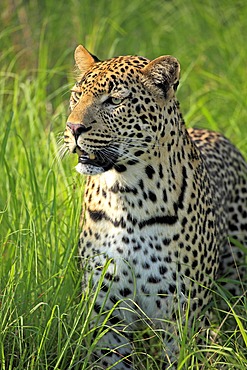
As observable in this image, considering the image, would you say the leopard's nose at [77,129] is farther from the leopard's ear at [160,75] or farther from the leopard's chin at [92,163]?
the leopard's ear at [160,75]

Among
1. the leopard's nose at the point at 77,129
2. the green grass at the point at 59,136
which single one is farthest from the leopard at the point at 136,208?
the green grass at the point at 59,136

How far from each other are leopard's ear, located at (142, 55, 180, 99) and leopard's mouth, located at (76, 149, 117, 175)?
41 centimetres

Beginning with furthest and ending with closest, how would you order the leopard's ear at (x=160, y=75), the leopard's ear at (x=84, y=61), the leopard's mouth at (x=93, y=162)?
the leopard's ear at (x=84, y=61)
the leopard's ear at (x=160, y=75)
the leopard's mouth at (x=93, y=162)

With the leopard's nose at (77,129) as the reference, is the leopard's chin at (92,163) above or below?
below

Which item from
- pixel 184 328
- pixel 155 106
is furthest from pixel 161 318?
pixel 155 106

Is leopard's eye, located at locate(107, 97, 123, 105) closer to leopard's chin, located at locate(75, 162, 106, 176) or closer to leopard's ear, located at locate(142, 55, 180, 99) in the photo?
leopard's ear, located at locate(142, 55, 180, 99)

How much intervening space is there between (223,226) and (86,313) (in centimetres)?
116

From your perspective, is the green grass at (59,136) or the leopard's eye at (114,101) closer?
the leopard's eye at (114,101)

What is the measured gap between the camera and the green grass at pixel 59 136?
16.5 ft

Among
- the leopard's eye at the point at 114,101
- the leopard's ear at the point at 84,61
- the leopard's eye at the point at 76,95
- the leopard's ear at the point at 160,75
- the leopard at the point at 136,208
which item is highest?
the leopard's ear at the point at 84,61

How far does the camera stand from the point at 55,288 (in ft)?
17.3

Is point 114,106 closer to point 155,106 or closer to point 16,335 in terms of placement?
point 155,106

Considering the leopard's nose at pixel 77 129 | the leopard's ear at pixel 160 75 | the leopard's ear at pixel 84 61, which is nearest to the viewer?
the leopard's nose at pixel 77 129

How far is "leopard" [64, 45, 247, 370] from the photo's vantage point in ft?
16.0
